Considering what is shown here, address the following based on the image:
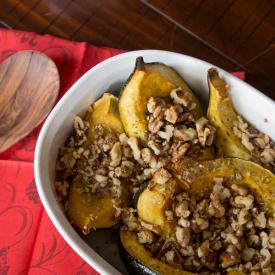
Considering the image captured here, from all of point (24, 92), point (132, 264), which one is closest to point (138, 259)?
point (132, 264)

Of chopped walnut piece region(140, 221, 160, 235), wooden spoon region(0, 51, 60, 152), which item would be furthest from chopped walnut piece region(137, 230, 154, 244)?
wooden spoon region(0, 51, 60, 152)

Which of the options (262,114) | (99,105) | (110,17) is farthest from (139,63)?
(110,17)

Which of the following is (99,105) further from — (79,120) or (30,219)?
(30,219)

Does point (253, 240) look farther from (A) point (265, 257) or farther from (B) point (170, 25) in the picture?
(B) point (170, 25)

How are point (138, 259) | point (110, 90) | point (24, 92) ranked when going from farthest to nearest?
point (24, 92) < point (110, 90) < point (138, 259)

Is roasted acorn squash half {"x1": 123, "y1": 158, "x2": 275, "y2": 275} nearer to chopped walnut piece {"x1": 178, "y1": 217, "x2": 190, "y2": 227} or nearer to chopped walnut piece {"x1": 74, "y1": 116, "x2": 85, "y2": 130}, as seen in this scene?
chopped walnut piece {"x1": 178, "y1": 217, "x2": 190, "y2": 227}

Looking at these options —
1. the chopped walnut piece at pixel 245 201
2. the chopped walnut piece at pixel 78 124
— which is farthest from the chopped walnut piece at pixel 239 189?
the chopped walnut piece at pixel 78 124
